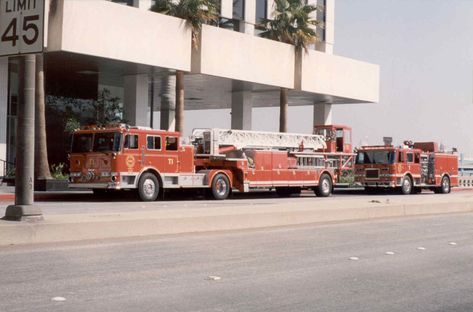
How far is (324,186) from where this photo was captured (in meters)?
31.7

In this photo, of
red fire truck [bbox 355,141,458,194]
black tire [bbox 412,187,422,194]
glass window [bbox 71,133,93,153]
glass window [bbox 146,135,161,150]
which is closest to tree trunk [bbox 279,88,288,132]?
red fire truck [bbox 355,141,458,194]

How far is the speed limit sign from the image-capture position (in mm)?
10977

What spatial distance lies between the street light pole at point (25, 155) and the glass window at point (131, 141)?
1185cm

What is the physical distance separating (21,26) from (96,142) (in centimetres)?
1282

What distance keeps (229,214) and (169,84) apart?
27.9 m

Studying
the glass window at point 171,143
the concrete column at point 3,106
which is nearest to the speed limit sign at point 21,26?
the glass window at point 171,143

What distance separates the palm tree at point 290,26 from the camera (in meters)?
39.7

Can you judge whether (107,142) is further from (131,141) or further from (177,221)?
(177,221)

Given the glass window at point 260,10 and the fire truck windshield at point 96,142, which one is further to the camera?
the glass window at point 260,10

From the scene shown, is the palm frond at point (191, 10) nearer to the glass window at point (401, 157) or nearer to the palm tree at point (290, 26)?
the palm tree at point (290, 26)

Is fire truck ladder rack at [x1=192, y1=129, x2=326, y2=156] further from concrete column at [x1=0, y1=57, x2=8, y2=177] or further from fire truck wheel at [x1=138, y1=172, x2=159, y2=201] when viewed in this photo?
concrete column at [x1=0, y1=57, x2=8, y2=177]

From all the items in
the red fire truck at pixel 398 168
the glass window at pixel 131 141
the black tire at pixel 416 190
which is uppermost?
the glass window at pixel 131 141

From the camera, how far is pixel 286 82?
41.3 meters

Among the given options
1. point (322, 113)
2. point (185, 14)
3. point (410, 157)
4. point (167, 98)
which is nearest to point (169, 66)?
point (185, 14)
